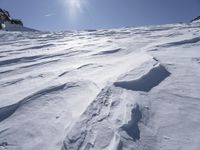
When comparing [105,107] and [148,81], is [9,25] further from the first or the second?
[105,107]

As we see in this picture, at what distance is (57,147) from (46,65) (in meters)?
2.14

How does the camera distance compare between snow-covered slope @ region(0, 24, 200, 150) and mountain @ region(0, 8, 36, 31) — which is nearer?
snow-covered slope @ region(0, 24, 200, 150)

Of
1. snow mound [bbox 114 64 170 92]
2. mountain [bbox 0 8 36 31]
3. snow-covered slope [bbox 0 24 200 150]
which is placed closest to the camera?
snow-covered slope [bbox 0 24 200 150]

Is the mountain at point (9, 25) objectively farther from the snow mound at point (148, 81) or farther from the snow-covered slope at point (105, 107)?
the snow mound at point (148, 81)

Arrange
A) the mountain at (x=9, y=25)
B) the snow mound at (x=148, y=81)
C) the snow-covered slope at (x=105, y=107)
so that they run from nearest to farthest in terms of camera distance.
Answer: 1. the snow-covered slope at (x=105, y=107)
2. the snow mound at (x=148, y=81)
3. the mountain at (x=9, y=25)

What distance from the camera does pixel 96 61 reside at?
3139 millimetres

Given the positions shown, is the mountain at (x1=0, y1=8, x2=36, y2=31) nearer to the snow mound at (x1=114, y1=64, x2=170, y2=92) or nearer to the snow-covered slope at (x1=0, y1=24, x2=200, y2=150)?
the snow-covered slope at (x1=0, y1=24, x2=200, y2=150)

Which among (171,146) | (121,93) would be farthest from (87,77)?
(171,146)

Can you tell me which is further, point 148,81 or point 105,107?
point 148,81

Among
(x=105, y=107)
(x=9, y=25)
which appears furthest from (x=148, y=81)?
(x=9, y=25)

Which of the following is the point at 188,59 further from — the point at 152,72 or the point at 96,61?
the point at 96,61

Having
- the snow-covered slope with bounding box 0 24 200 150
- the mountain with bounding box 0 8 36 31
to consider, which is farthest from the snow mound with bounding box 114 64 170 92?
the mountain with bounding box 0 8 36 31

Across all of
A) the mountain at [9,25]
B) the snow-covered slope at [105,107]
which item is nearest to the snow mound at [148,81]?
the snow-covered slope at [105,107]

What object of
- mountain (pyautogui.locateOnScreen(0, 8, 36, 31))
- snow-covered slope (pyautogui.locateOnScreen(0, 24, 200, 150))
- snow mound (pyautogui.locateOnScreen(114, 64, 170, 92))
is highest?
mountain (pyautogui.locateOnScreen(0, 8, 36, 31))
